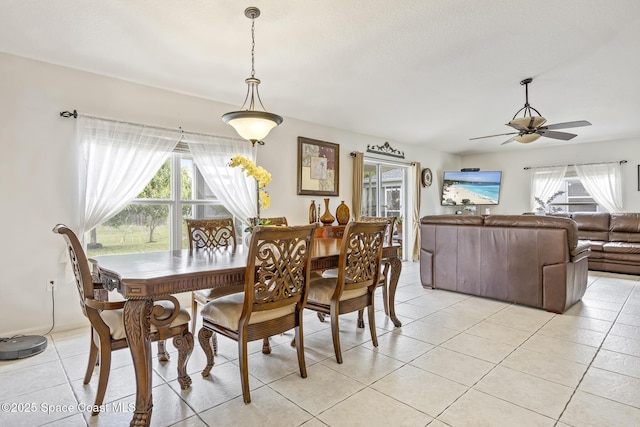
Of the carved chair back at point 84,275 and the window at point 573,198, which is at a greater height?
the window at point 573,198

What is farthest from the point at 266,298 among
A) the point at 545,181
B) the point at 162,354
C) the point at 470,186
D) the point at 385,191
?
the point at 545,181

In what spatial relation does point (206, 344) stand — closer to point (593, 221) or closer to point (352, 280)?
point (352, 280)

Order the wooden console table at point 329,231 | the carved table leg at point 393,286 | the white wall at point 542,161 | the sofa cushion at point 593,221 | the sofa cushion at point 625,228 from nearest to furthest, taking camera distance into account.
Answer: the carved table leg at point 393,286 → the wooden console table at point 329,231 → the sofa cushion at point 625,228 → the sofa cushion at point 593,221 → the white wall at point 542,161

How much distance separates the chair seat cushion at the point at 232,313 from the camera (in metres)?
1.99

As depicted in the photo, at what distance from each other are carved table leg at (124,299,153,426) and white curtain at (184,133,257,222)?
2.38 meters

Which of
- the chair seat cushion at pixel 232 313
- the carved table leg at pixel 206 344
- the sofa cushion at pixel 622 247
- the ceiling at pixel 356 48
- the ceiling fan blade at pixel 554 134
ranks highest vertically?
the ceiling at pixel 356 48

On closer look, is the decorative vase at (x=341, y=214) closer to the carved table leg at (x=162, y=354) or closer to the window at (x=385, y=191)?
the window at (x=385, y=191)

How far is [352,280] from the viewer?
2496 mm

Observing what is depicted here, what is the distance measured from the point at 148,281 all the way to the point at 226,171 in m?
2.57

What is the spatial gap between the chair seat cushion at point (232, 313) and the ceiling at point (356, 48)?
1896 mm

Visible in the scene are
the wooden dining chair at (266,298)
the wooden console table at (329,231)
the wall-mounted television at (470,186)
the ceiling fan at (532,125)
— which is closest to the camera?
the wooden dining chair at (266,298)

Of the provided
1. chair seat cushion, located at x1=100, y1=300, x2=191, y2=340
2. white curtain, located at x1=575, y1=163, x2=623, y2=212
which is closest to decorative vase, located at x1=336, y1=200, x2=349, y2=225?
chair seat cushion, located at x1=100, y1=300, x2=191, y2=340

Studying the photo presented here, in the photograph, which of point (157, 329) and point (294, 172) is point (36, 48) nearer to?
point (157, 329)

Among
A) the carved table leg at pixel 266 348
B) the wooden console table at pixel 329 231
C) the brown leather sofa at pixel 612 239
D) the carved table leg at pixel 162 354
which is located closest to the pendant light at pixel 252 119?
the carved table leg at pixel 266 348
